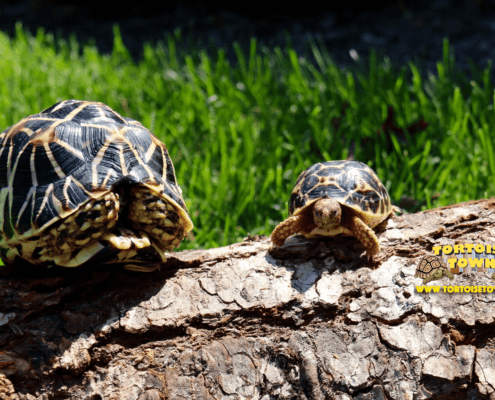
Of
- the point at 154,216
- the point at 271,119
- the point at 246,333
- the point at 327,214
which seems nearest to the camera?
the point at 154,216

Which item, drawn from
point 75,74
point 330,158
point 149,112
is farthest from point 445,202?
point 75,74

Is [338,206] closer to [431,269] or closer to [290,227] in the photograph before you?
[290,227]

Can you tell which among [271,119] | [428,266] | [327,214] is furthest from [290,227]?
[271,119]

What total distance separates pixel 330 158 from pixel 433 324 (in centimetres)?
192

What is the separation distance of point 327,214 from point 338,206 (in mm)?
95

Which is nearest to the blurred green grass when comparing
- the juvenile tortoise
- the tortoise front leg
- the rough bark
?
the tortoise front leg

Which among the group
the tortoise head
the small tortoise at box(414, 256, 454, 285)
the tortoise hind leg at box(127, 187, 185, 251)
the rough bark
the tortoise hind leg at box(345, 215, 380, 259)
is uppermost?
the tortoise hind leg at box(127, 187, 185, 251)

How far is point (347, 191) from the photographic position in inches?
91.6

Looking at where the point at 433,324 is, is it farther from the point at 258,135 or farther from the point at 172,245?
the point at 258,135

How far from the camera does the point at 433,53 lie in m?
5.31

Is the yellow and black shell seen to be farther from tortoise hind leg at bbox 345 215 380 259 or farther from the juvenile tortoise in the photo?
the juvenile tortoise

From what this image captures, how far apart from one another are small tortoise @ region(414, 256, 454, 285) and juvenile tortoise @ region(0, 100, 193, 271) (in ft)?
3.62

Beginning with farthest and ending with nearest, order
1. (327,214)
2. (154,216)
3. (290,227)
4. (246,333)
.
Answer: (290,227), (327,214), (246,333), (154,216)

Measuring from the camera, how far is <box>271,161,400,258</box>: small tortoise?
2174 millimetres
